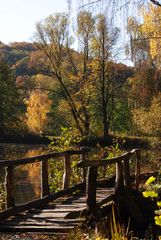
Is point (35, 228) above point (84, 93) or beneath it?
beneath

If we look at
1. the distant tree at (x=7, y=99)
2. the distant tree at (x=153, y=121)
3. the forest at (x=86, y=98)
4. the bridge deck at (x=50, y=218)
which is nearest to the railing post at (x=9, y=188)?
the bridge deck at (x=50, y=218)

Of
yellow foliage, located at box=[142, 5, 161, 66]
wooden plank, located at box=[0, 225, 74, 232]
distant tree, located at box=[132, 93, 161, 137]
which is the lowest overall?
wooden plank, located at box=[0, 225, 74, 232]

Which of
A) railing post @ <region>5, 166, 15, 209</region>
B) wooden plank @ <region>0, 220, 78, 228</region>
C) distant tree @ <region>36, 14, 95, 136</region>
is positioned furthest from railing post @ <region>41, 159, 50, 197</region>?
distant tree @ <region>36, 14, 95, 136</region>

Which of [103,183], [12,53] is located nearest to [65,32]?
[103,183]

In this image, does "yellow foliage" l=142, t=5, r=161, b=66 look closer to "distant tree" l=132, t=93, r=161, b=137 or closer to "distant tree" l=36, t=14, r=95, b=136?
"distant tree" l=132, t=93, r=161, b=137

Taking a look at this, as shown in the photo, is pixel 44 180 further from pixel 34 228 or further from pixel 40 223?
pixel 34 228

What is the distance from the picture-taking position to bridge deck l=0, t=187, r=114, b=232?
26.8 feet

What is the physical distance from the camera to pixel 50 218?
29.1 feet

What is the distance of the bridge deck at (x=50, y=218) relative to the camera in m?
8.16

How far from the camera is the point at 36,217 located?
9086 mm

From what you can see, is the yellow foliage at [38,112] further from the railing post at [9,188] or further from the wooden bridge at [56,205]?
the railing post at [9,188]

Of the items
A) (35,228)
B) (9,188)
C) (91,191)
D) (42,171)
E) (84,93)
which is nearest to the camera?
(35,228)

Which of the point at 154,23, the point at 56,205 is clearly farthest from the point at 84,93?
the point at 56,205

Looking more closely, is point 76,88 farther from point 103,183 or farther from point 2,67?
point 103,183
